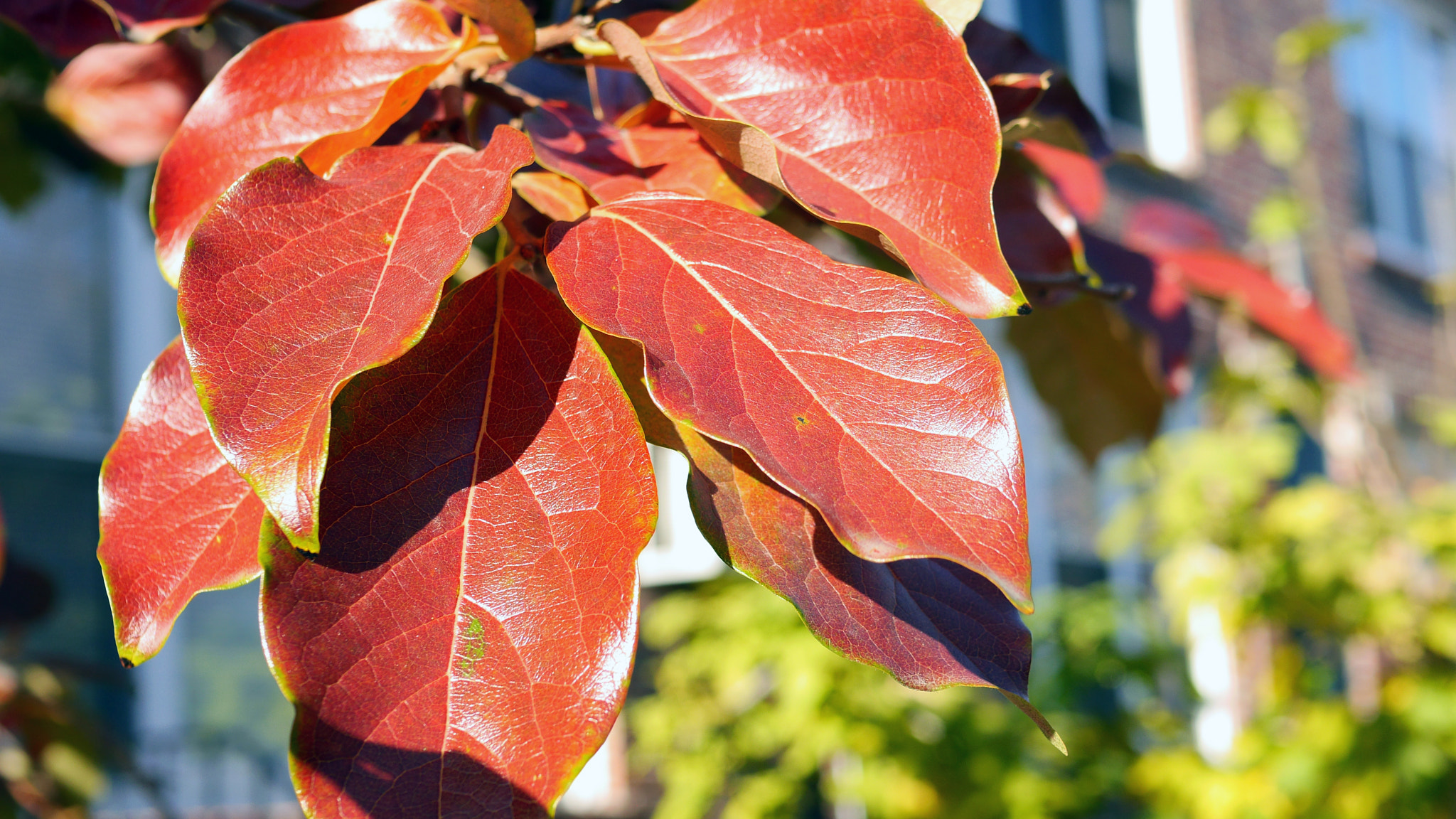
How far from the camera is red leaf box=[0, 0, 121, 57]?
26.7 inches

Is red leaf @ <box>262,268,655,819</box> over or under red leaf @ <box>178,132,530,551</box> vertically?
under

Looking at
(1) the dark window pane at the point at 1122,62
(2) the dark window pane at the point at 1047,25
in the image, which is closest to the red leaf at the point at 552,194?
(2) the dark window pane at the point at 1047,25

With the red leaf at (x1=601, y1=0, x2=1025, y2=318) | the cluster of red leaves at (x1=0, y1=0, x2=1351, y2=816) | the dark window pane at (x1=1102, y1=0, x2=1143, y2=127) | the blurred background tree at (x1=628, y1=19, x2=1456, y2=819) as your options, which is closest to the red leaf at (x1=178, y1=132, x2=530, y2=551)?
the cluster of red leaves at (x1=0, y1=0, x2=1351, y2=816)

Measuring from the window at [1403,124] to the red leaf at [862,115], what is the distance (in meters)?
7.20

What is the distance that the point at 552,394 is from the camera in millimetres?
427

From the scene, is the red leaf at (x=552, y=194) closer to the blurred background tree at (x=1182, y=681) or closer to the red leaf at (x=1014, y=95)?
the red leaf at (x=1014, y=95)

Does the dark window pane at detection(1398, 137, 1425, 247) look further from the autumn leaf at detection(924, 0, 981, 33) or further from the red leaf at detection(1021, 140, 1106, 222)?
the autumn leaf at detection(924, 0, 981, 33)

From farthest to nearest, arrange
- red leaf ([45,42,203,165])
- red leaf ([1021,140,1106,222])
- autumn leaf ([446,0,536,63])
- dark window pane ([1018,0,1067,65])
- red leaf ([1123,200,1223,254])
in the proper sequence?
dark window pane ([1018,0,1067,65]), red leaf ([1123,200,1223,254]), red leaf ([45,42,203,165]), red leaf ([1021,140,1106,222]), autumn leaf ([446,0,536,63])

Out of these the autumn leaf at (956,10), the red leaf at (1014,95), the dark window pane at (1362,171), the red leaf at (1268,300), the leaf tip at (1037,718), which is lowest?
the dark window pane at (1362,171)

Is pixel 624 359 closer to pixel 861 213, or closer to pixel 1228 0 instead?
pixel 861 213

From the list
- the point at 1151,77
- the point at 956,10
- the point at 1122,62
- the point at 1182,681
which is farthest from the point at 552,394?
the point at 1151,77

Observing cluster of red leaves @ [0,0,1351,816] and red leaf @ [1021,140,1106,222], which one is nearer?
cluster of red leaves @ [0,0,1351,816]

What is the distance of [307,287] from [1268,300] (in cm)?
111

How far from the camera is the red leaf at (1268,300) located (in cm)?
118
